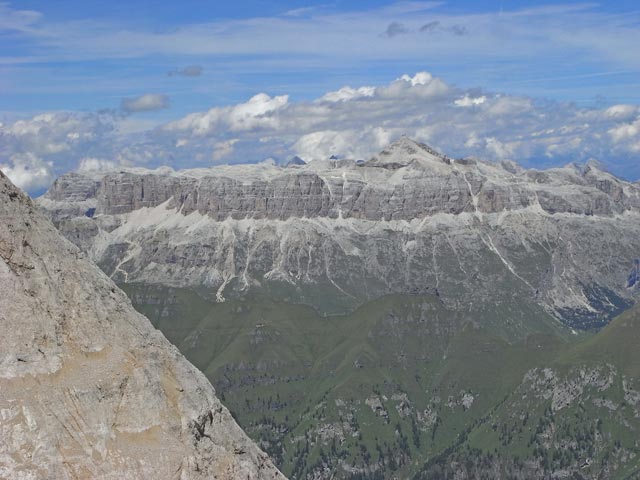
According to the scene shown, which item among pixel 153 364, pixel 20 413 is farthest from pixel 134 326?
pixel 20 413

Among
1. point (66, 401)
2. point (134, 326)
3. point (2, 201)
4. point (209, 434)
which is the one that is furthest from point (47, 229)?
point (209, 434)

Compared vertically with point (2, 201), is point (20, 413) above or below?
below

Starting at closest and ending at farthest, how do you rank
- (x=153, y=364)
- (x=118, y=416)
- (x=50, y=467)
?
(x=50, y=467)
(x=118, y=416)
(x=153, y=364)

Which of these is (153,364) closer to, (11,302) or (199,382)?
(199,382)

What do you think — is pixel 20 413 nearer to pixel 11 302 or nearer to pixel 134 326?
pixel 11 302

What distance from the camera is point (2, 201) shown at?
246ft

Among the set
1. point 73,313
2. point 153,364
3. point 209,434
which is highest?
point 73,313

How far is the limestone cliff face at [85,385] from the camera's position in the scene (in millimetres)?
66438

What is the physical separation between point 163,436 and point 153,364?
22.2ft

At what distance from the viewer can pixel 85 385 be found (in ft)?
229

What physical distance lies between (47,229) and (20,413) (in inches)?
709

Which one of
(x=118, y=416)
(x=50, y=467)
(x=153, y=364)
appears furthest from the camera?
(x=153, y=364)

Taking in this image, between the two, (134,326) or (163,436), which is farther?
(134,326)

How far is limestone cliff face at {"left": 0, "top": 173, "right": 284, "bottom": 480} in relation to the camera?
66438 millimetres
